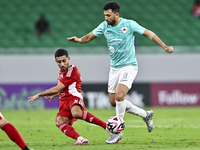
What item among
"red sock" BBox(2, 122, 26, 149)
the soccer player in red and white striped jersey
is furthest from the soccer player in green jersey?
"red sock" BBox(2, 122, 26, 149)

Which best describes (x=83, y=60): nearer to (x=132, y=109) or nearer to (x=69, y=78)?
(x=132, y=109)

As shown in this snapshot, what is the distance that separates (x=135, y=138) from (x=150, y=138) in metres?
0.25

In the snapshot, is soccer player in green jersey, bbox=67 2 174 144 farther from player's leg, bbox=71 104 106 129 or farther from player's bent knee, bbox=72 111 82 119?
player's bent knee, bbox=72 111 82 119

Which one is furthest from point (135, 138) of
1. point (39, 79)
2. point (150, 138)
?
point (39, 79)

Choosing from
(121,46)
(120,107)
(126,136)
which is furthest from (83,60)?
(120,107)

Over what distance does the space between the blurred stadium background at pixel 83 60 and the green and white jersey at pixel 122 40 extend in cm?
694

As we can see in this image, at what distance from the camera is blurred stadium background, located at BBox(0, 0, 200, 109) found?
43.4 ft

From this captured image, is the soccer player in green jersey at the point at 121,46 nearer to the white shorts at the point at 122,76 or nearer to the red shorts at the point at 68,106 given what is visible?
the white shorts at the point at 122,76

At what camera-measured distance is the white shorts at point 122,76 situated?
630 centimetres

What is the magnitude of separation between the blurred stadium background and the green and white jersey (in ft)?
22.8

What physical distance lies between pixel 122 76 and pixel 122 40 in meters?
0.58

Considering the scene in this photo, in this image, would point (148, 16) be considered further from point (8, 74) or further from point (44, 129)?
point (44, 129)

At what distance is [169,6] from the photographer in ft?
53.3

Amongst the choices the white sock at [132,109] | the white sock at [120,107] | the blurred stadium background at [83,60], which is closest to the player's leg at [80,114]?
the white sock at [120,107]
